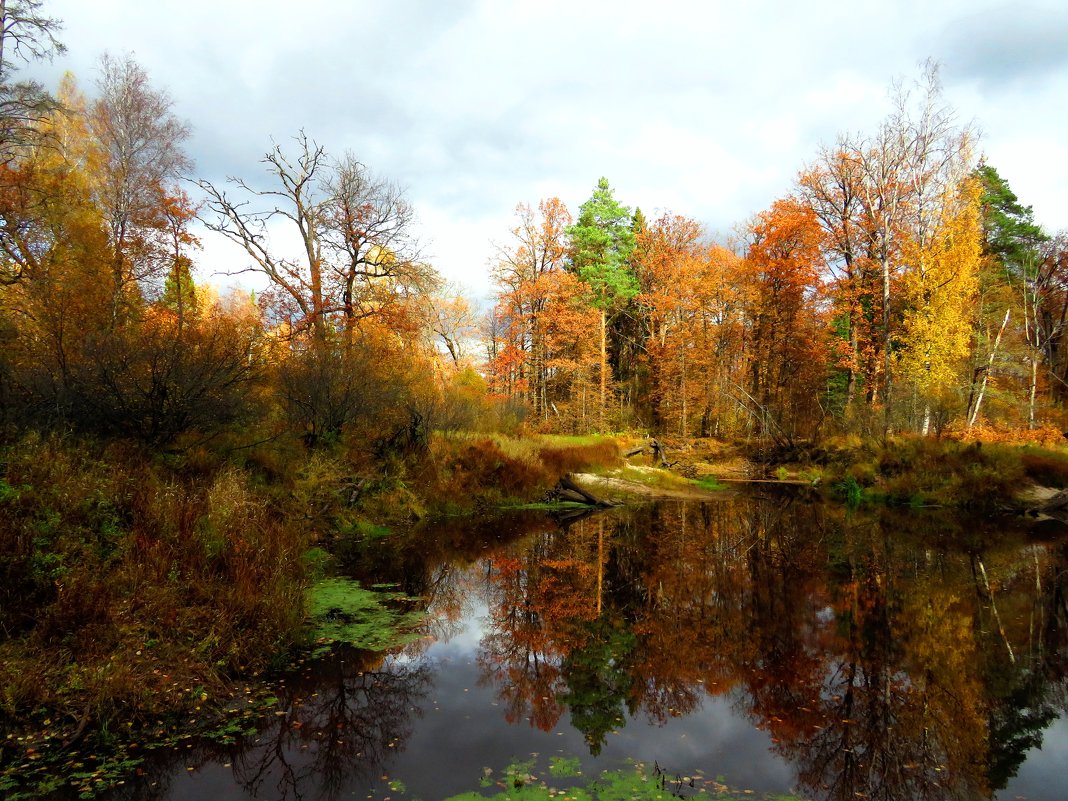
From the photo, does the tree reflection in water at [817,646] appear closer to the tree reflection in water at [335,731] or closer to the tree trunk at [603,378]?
the tree reflection in water at [335,731]

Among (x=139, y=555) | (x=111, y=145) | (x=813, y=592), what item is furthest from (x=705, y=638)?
(x=111, y=145)

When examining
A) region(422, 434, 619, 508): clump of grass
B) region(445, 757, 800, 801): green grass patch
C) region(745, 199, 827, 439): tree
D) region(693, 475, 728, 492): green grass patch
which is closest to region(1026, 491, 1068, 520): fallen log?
region(693, 475, 728, 492): green grass patch

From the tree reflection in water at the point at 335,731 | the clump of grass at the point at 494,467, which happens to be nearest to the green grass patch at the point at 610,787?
the tree reflection in water at the point at 335,731

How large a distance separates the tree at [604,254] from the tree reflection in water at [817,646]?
21724 millimetres

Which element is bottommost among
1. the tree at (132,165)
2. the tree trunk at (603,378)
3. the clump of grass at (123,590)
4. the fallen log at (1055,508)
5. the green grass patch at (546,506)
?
the green grass patch at (546,506)

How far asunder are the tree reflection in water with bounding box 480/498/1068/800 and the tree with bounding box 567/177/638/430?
21.7 meters

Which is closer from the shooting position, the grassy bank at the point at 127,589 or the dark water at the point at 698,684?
the dark water at the point at 698,684

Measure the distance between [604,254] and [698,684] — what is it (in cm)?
3399

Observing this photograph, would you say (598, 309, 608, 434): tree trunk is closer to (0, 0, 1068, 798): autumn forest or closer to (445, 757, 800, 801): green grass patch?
(0, 0, 1068, 798): autumn forest

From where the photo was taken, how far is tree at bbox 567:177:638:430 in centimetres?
3669

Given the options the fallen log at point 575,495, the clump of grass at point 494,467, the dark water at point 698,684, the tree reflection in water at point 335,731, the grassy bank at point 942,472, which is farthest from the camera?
the fallen log at point 575,495

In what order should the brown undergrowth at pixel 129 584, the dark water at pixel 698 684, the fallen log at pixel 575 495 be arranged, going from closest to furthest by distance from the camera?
the dark water at pixel 698 684, the brown undergrowth at pixel 129 584, the fallen log at pixel 575 495

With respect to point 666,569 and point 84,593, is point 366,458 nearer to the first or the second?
point 666,569

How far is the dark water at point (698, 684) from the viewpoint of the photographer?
5184mm
